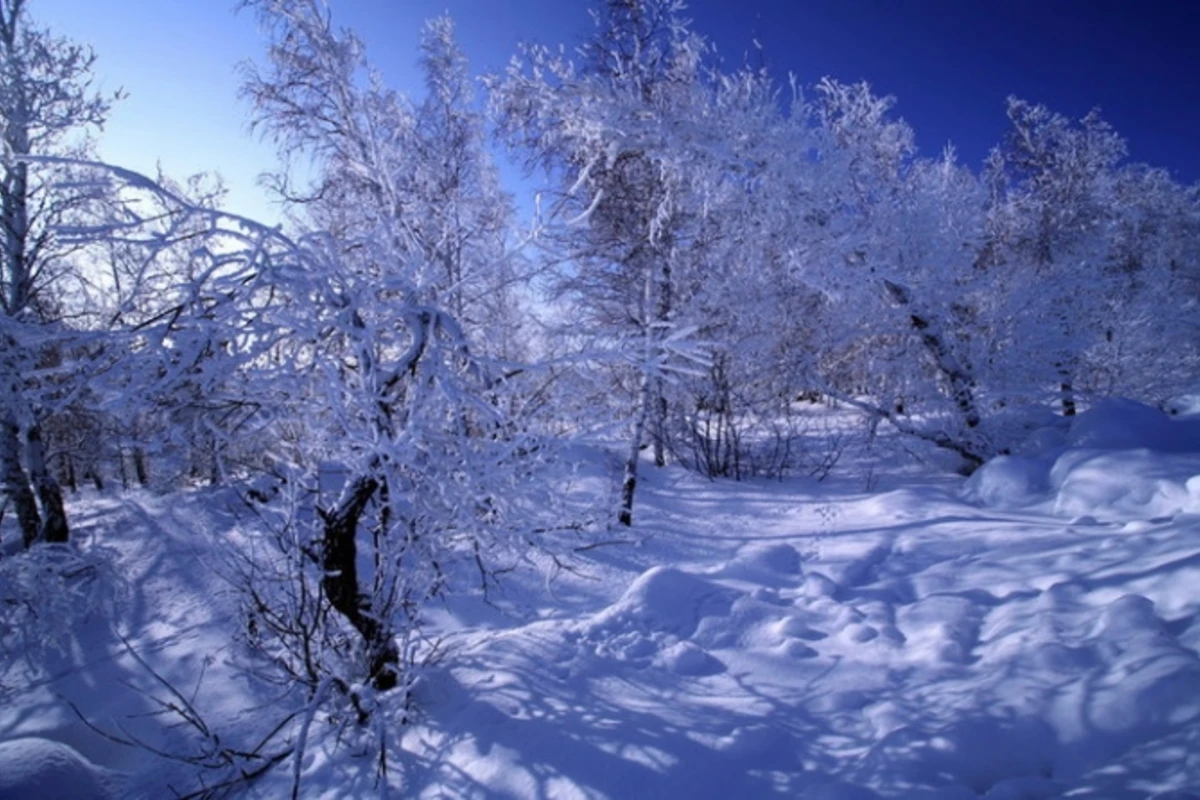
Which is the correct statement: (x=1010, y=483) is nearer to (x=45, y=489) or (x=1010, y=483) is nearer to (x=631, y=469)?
(x=631, y=469)

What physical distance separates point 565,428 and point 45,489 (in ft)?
29.8

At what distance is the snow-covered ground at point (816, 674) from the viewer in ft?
6.85

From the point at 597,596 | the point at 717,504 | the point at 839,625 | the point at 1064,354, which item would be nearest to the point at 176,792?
the point at 597,596

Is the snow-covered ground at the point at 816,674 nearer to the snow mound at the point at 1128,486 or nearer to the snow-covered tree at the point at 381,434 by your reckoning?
the snow mound at the point at 1128,486

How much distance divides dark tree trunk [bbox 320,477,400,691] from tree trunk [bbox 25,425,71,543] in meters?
7.54

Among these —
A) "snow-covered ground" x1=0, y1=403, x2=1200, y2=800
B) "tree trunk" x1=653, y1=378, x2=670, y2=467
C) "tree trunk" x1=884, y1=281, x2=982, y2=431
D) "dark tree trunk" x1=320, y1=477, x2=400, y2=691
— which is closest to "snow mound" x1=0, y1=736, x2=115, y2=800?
A: "snow-covered ground" x1=0, y1=403, x2=1200, y2=800

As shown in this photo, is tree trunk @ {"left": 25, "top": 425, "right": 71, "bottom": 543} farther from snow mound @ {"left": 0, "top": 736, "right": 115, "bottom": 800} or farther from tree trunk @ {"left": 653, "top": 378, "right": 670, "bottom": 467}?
tree trunk @ {"left": 653, "top": 378, "right": 670, "bottom": 467}

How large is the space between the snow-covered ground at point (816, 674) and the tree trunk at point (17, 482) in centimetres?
266

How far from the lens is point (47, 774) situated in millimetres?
3027

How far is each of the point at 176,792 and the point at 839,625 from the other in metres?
4.66

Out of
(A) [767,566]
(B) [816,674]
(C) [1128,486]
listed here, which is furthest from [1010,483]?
(B) [816,674]

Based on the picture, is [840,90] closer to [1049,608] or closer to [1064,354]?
[1064,354]

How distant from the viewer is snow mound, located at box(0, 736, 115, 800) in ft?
9.53

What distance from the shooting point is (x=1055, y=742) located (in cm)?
202
